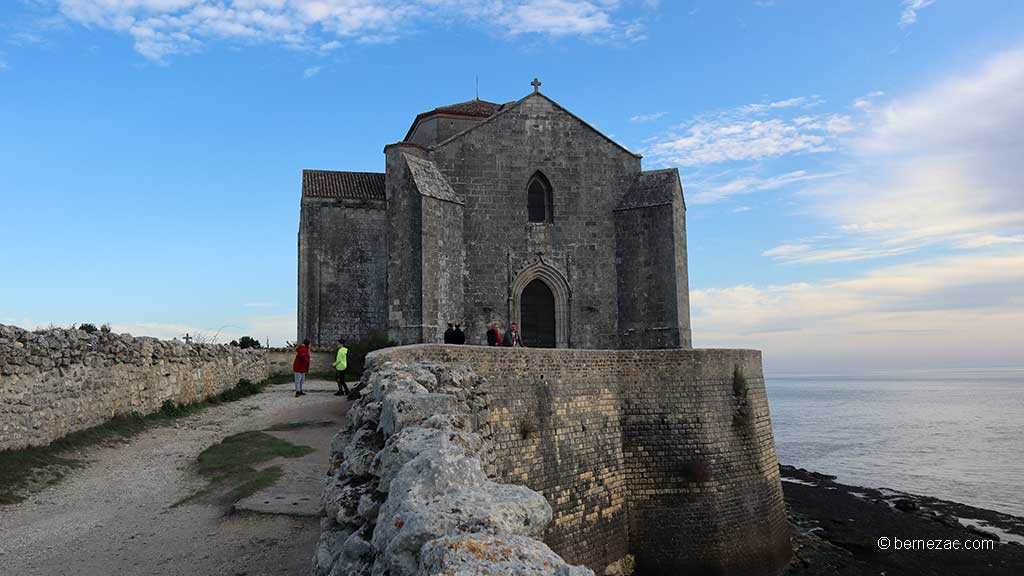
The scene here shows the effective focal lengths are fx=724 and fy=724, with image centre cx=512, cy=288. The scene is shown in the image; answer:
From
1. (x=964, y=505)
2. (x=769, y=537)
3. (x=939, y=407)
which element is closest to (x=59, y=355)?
(x=769, y=537)

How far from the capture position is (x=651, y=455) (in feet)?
48.9

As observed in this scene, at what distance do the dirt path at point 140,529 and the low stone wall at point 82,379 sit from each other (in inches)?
38.8

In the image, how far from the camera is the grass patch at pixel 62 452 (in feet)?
30.6

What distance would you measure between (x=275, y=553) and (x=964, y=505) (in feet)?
80.0

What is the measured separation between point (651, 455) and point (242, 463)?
8062mm

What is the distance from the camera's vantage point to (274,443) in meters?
12.2

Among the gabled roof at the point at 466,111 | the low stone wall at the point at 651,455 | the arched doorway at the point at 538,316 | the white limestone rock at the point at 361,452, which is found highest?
the gabled roof at the point at 466,111

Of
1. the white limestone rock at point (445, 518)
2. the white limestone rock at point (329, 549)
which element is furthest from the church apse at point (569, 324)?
the white limestone rock at point (445, 518)

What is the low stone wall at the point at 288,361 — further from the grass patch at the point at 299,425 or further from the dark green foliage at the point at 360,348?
the grass patch at the point at 299,425

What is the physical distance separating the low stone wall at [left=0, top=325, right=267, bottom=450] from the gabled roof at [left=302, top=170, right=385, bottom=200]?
6.75m

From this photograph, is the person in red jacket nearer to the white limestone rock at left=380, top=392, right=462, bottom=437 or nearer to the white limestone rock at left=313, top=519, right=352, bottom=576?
the white limestone rock at left=380, top=392, right=462, bottom=437

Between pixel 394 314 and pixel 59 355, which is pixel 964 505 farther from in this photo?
pixel 59 355

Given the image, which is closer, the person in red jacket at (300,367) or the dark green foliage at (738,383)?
the dark green foliage at (738,383)

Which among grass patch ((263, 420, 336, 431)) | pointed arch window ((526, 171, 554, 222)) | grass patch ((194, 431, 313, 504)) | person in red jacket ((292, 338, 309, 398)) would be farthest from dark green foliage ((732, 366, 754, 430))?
person in red jacket ((292, 338, 309, 398))
